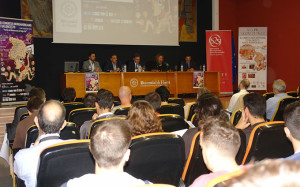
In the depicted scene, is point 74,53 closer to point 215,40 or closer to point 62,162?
point 215,40

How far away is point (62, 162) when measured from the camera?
170 centimetres

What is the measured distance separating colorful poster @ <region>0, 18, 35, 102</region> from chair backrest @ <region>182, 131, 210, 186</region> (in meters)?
5.97

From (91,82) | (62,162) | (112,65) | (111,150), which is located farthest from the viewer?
(112,65)

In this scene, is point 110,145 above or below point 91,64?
below

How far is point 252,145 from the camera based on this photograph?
86.0 inches

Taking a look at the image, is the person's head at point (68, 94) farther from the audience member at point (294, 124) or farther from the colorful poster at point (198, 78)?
the colorful poster at point (198, 78)

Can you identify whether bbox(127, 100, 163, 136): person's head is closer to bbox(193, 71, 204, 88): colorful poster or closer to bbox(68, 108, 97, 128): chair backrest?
bbox(68, 108, 97, 128): chair backrest

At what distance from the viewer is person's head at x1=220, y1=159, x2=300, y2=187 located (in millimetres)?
484

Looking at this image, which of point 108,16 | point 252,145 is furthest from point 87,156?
point 108,16

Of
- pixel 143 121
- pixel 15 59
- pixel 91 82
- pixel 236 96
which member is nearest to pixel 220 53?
pixel 91 82

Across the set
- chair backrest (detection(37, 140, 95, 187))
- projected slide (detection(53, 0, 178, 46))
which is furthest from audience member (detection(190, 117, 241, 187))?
projected slide (detection(53, 0, 178, 46))

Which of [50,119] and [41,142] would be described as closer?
[41,142]

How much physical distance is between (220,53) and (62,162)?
893cm

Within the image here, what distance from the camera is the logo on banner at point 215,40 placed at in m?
9.99
